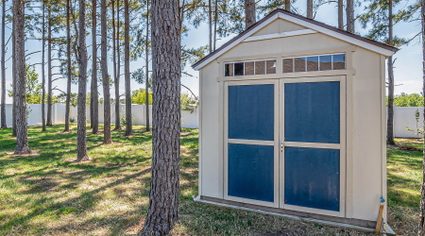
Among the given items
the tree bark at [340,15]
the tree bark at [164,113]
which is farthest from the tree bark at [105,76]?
the tree bark at [340,15]

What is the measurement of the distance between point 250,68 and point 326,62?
40.1 inches

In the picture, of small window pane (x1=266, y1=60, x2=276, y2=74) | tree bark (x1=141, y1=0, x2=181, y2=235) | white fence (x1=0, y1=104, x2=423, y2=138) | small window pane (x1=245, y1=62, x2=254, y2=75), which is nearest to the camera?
tree bark (x1=141, y1=0, x2=181, y2=235)

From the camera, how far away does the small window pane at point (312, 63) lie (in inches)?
145

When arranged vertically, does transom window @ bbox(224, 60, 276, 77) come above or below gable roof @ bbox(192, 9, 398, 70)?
below

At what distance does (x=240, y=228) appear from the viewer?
11.5ft

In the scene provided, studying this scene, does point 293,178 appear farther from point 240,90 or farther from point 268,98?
point 240,90

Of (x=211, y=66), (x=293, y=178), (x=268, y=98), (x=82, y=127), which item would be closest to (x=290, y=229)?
(x=293, y=178)

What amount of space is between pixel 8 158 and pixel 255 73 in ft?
23.2

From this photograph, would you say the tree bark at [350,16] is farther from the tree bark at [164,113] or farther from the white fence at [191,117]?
the tree bark at [164,113]

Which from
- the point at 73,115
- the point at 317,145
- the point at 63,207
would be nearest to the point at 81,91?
the point at 63,207

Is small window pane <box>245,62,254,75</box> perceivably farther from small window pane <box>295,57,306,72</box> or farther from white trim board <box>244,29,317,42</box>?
small window pane <box>295,57,306,72</box>

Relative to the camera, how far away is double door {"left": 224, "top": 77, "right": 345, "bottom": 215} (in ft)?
11.8

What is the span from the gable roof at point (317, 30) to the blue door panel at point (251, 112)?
60 centimetres

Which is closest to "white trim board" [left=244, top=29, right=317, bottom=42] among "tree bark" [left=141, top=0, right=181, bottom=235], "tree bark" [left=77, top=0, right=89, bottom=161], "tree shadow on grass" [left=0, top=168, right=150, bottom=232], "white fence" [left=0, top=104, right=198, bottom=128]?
"tree bark" [left=141, top=0, right=181, bottom=235]
